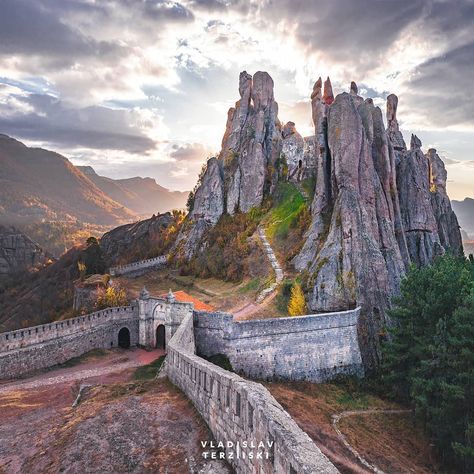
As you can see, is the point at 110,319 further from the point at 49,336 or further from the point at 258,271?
the point at 258,271

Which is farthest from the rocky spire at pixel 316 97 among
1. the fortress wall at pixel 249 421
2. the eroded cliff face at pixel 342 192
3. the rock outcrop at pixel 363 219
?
the fortress wall at pixel 249 421

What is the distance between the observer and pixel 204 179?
63500 millimetres

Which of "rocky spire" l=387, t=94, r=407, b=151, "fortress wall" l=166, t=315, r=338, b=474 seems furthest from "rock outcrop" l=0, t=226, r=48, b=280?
"fortress wall" l=166, t=315, r=338, b=474

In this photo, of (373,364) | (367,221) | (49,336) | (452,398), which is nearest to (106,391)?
(49,336)

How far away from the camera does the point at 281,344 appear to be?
2641 cm

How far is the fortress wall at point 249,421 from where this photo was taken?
23.7 feet

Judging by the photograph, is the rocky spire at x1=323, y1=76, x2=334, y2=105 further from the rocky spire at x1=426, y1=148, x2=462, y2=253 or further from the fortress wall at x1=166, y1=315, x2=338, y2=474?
the fortress wall at x1=166, y1=315, x2=338, y2=474

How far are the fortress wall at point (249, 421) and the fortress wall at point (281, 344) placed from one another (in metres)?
9.97

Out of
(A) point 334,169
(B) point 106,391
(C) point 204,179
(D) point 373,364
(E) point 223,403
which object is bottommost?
(D) point 373,364

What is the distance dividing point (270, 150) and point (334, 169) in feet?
69.4

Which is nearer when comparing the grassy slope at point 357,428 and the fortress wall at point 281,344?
Answer: the grassy slope at point 357,428

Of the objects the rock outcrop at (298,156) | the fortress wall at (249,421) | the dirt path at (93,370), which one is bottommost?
the dirt path at (93,370)

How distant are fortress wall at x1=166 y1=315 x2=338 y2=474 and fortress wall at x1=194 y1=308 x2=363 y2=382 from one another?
32.7 ft

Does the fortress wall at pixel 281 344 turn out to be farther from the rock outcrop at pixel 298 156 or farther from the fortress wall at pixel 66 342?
the rock outcrop at pixel 298 156
